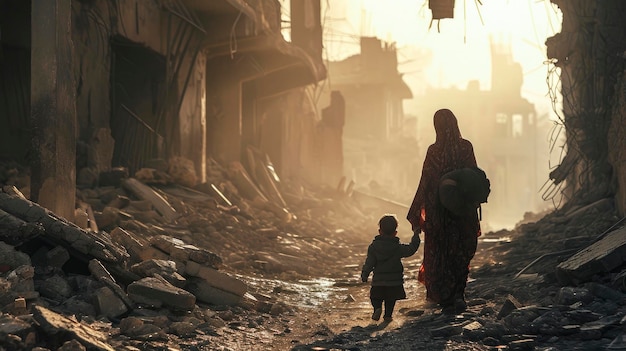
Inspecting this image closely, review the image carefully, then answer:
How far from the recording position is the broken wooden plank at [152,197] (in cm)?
869

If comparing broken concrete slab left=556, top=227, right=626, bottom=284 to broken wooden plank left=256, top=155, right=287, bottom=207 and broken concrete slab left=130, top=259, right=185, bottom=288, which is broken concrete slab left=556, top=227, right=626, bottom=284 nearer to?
broken concrete slab left=130, top=259, right=185, bottom=288

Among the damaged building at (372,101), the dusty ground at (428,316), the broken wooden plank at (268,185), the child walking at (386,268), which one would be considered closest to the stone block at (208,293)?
the dusty ground at (428,316)

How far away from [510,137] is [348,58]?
84.9 feet

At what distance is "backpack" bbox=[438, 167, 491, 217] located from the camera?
5.60 meters

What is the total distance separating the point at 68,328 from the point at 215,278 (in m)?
1.98

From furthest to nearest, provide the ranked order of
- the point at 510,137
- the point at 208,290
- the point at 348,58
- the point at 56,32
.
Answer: the point at 510,137 < the point at 348,58 < the point at 56,32 < the point at 208,290

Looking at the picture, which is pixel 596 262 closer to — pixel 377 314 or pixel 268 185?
pixel 377 314

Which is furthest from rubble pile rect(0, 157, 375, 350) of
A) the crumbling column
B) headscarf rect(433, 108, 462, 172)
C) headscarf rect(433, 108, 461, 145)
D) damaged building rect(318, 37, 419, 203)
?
damaged building rect(318, 37, 419, 203)

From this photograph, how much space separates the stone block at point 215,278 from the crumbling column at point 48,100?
149 cm

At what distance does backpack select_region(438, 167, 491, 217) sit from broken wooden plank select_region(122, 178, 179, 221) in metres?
4.13

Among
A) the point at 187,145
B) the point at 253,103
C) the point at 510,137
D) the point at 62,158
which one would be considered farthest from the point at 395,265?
the point at 510,137

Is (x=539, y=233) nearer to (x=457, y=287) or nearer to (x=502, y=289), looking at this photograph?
(x=502, y=289)

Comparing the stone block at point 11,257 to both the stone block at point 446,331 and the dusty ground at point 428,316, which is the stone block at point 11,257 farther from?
the stone block at point 446,331

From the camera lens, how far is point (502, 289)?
6457 millimetres
